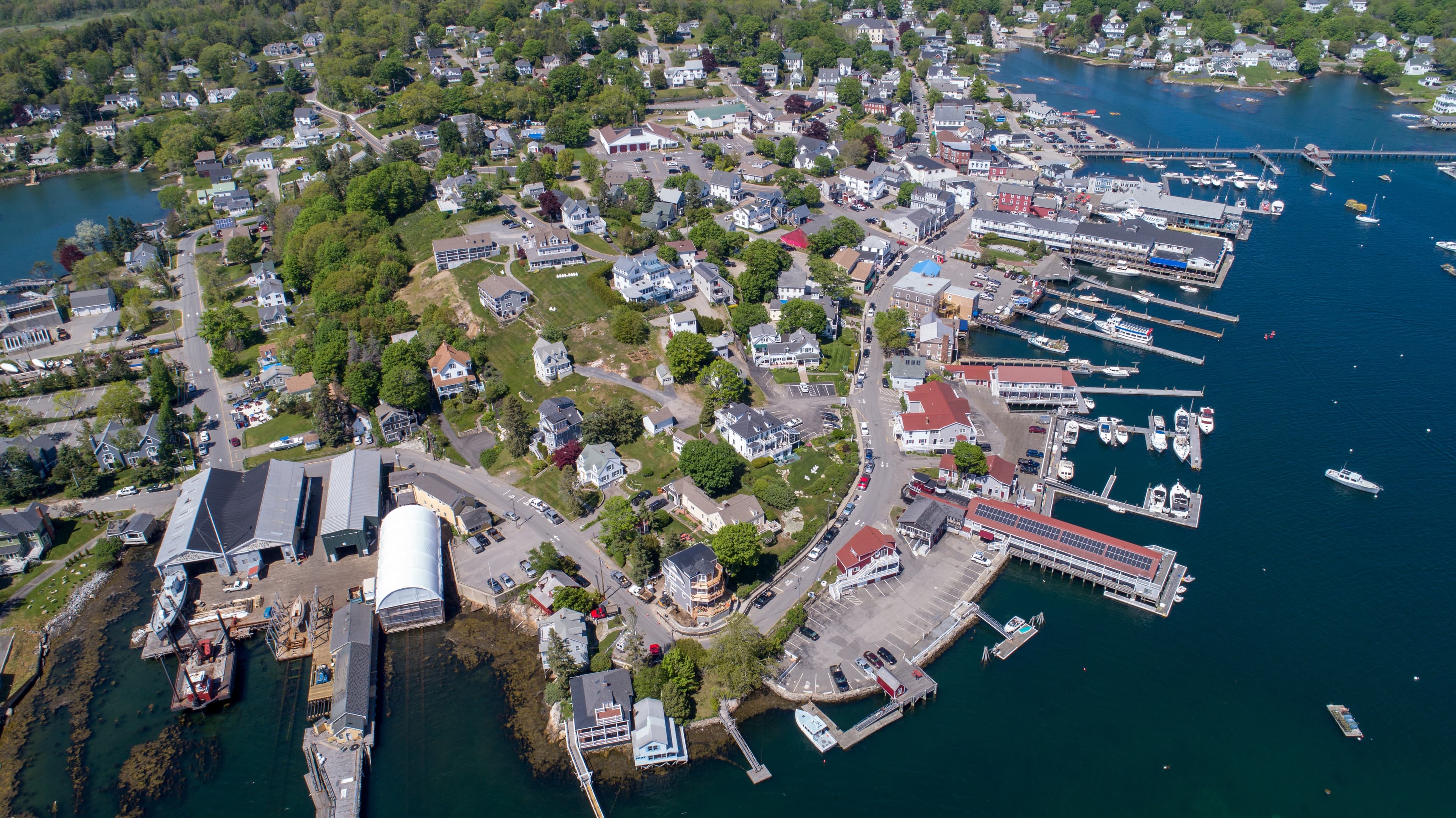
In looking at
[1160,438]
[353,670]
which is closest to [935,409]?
[1160,438]

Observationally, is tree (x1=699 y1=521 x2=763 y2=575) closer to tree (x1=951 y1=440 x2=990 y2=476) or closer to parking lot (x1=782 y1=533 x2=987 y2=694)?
parking lot (x1=782 y1=533 x2=987 y2=694)

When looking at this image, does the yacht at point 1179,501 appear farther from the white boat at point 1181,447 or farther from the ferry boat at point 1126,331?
the ferry boat at point 1126,331

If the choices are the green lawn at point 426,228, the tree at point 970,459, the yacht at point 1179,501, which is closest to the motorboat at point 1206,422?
the yacht at point 1179,501

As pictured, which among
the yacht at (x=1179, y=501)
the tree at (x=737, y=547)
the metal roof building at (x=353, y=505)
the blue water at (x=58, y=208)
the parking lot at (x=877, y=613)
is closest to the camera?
the parking lot at (x=877, y=613)

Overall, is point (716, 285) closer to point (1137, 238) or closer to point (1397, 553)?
point (1137, 238)

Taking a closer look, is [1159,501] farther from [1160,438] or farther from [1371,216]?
[1371,216]

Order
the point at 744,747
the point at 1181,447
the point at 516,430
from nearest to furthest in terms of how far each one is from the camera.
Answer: the point at 744,747 < the point at 516,430 < the point at 1181,447
